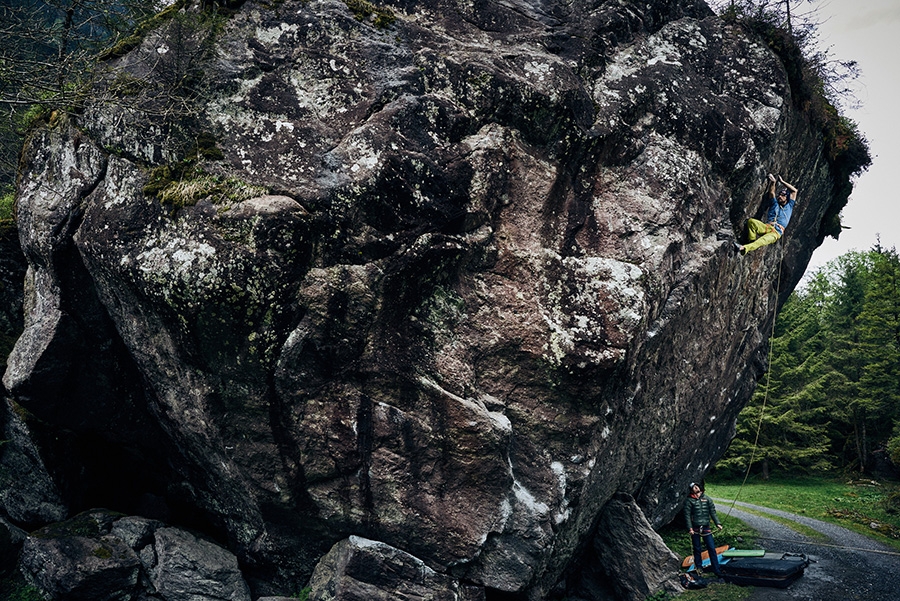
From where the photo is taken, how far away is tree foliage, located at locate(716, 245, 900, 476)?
91.1ft

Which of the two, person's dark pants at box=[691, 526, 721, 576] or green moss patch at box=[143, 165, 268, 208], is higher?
green moss patch at box=[143, 165, 268, 208]

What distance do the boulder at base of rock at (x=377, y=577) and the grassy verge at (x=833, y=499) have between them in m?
12.8

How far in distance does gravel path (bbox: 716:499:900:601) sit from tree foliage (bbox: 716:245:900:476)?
10.8m

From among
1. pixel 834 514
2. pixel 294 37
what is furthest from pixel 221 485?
Result: pixel 834 514

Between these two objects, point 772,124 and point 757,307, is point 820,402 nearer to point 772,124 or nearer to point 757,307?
point 757,307

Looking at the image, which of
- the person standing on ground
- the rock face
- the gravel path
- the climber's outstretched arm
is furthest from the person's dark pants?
the climber's outstretched arm

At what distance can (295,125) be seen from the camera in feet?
30.8

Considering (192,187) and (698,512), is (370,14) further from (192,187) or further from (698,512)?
(698,512)

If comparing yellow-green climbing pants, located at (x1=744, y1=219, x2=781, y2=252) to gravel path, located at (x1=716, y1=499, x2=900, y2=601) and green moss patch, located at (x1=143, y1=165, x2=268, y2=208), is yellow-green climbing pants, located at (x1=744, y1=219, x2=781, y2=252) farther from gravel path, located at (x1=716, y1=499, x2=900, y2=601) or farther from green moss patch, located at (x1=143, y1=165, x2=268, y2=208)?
green moss patch, located at (x1=143, y1=165, x2=268, y2=208)

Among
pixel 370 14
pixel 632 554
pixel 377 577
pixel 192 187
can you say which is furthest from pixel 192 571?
pixel 370 14

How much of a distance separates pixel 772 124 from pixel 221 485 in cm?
1331

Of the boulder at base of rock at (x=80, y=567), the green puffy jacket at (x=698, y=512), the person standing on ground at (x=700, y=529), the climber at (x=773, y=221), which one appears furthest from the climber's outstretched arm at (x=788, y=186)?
the boulder at base of rock at (x=80, y=567)

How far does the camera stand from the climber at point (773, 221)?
11992 millimetres

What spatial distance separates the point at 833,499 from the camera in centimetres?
2278
